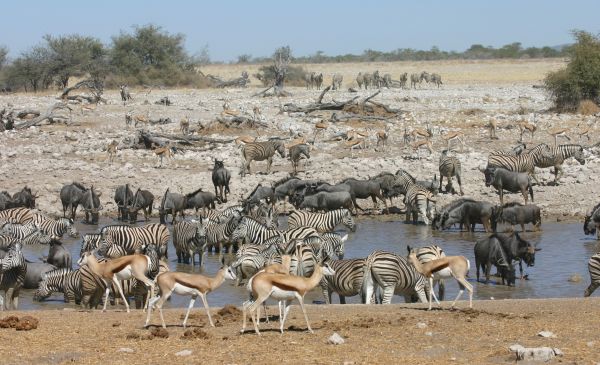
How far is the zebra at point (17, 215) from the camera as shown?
2100 cm

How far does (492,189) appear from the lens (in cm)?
2462

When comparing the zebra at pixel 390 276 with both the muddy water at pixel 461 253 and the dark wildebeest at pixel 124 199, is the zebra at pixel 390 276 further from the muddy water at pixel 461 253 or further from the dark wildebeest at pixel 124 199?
the dark wildebeest at pixel 124 199

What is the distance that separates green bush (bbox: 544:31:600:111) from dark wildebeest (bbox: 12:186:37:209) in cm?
2028

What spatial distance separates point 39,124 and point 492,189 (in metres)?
15.8

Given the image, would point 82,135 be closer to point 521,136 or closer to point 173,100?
point 173,100

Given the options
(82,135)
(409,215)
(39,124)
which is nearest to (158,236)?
(409,215)

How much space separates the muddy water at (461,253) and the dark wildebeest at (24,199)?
1280 millimetres

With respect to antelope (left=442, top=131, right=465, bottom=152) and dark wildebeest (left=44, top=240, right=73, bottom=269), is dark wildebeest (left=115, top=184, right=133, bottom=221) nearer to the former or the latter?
dark wildebeest (left=44, top=240, right=73, bottom=269)

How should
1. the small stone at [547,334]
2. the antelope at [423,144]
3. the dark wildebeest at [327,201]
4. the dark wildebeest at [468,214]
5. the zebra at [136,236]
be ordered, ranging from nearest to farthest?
the small stone at [547,334] < the zebra at [136,236] < the dark wildebeest at [468,214] < the dark wildebeest at [327,201] < the antelope at [423,144]

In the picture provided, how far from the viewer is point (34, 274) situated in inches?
632

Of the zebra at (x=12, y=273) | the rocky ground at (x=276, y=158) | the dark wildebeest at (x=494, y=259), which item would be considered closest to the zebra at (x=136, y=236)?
the zebra at (x=12, y=273)

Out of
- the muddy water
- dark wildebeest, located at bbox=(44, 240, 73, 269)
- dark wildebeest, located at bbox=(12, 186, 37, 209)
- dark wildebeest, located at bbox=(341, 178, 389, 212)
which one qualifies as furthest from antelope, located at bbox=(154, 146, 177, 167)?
dark wildebeest, located at bbox=(44, 240, 73, 269)

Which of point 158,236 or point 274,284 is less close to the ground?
point 274,284

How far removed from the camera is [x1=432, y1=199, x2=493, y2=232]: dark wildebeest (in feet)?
68.8
